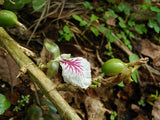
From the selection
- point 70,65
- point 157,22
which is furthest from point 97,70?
point 157,22

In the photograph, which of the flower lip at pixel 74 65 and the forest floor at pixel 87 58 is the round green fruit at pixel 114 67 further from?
the forest floor at pixel 87 58

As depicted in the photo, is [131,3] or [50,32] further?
[131,3]

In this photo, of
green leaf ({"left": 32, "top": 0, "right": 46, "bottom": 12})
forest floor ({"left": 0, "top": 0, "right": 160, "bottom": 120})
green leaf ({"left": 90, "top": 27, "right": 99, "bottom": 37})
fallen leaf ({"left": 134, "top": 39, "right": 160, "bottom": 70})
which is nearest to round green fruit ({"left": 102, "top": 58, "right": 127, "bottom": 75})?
forest floor ({"left": 0, "top": 0, "right": 160, "bottom": 120})

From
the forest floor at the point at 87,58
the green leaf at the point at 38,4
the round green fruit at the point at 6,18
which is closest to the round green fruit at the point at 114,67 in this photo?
the forest floor at the point at 87,58

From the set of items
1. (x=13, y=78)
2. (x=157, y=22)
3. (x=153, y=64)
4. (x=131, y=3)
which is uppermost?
(x=131, y=3)

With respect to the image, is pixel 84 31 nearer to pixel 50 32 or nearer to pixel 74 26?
pixel 74 26

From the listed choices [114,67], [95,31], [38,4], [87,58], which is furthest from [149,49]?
[38,4]

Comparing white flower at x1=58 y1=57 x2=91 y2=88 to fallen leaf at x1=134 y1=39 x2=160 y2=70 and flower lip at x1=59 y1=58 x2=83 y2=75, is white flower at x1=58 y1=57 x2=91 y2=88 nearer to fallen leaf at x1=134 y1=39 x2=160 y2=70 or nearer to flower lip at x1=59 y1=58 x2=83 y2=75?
flower lip at x1=59 y1=58 x2=83 y2=75
